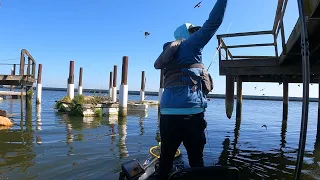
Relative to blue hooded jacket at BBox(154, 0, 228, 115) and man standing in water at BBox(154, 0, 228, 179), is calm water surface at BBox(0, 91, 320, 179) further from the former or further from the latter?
blue hooded jacket at BBox(154, 0, 228, 115)

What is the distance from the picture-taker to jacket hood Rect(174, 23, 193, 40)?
342 cm

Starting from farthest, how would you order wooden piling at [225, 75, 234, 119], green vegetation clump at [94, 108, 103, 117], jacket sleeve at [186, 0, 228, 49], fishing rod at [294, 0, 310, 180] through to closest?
green vegetation clump at [94, 108, 103, 117] → wooden piling at [225, 75, 234, 119] → jacket sleeve at [186, 0, 228, 49] → fishing rod at [294, 0, 310, 180]

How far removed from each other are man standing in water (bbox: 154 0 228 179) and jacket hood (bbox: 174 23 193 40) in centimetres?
9

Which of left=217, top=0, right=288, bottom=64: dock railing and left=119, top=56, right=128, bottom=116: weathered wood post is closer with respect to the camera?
left=217, top=0, right=288, bottom=64: dock railing

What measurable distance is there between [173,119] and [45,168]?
4.86 metres

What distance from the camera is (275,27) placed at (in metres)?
9.39

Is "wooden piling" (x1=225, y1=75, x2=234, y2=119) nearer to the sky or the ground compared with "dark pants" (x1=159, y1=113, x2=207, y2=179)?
nearer to the sky

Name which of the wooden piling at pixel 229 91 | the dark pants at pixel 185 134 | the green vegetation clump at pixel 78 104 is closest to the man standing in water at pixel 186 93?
the dark pants at pixel 185 134

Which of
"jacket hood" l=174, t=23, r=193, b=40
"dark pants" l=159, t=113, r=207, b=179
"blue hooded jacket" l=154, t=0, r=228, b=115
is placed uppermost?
"jacket hood" l=174, t=23, r=193, b=40

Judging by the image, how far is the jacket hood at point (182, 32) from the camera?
11.2 ft

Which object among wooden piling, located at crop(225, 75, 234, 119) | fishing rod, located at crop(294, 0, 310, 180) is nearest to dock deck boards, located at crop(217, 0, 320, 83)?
wooden piling, located at crop(225, 75, 234, 119)

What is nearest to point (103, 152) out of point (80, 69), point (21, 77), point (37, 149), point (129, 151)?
point (129, 151)

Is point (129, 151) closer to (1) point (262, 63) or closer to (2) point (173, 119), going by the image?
(1) point (262, 63)

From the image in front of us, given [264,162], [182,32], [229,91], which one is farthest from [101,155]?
[229,91]
